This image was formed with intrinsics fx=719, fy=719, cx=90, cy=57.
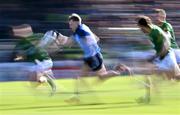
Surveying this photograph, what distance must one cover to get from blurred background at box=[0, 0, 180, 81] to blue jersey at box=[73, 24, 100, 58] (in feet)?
27.5

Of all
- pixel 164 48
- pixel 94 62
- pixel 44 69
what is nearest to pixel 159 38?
pixel 164 48

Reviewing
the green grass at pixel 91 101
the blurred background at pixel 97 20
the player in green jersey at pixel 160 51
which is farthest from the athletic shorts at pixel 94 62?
the blurred background at pixel 97 20

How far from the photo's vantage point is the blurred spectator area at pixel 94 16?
22844mm

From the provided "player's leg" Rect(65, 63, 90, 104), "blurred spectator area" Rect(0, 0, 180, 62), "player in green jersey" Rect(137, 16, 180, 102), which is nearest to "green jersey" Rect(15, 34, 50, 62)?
"player's leg" Rect(65, 63, 90, 104)

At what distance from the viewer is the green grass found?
10.9 meters

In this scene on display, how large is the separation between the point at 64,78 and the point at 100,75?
6.28m

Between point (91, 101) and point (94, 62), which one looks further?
point (91, 101)

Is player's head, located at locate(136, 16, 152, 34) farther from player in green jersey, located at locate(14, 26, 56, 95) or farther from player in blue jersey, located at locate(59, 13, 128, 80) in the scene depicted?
player in green jersey, located at locate(14, 26, 56, 95)

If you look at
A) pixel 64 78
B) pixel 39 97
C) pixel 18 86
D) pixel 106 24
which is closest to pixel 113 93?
pixel 39 97

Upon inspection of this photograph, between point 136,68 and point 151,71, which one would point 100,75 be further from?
point 136,68

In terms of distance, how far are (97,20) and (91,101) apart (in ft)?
39.0

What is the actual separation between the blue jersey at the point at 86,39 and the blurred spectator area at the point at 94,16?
385 inches

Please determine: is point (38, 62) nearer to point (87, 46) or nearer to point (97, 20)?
point (87, 46)

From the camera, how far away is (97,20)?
24.3 m
